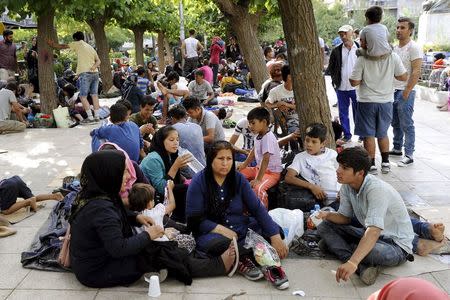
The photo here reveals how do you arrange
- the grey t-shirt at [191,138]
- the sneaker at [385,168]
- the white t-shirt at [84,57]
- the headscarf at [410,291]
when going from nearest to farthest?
the headscarf at [410,291] → the grey t-shirt at [191,138] → the sneaker at [385,168] → the white t-shirt at [84,57]

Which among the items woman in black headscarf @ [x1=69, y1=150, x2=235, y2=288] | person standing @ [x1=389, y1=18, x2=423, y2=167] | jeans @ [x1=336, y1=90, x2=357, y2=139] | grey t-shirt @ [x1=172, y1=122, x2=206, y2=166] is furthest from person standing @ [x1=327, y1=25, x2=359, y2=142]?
woman in black headscarf @ [x1=69, y1=150, x2=235, y2=288]

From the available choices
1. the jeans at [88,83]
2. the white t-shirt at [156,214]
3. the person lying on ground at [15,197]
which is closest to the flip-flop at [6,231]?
the person lying on ground at [15,197]

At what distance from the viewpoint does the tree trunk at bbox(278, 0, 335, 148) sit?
18.3ft

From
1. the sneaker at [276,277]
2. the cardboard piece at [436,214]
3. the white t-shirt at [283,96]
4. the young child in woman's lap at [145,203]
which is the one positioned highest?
the white t-shirt at [283,96]

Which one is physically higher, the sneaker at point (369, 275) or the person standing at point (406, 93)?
the person standing at point (406, 93)

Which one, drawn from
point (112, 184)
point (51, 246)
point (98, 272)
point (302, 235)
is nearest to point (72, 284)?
point (98, 272)

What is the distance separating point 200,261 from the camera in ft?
13.3

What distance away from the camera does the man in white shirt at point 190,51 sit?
1642 cm

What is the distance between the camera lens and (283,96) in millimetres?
7277

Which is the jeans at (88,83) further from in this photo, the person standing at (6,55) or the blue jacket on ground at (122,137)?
the blue jacket on ground at (122,137)

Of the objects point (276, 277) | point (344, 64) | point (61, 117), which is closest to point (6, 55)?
point (61, 117)

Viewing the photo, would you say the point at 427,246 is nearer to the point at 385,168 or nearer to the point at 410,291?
the point at 385,168

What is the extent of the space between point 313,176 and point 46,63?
7.63 meters

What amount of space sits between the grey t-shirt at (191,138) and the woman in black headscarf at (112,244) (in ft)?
6.05
